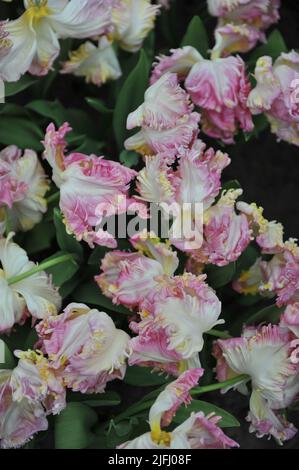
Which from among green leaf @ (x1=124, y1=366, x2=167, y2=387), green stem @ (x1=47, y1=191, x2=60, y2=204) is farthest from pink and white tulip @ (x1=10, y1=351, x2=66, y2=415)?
green stem @ (x1=47, y1=191, x2=60, y2=204)

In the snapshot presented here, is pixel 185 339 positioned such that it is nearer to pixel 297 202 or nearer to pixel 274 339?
pixel 274 339

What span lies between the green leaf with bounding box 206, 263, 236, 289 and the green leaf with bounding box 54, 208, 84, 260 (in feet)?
0.52

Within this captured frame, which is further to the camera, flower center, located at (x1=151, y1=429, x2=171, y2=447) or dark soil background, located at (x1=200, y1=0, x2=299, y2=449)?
dark soil background, located at (x1=200, y1=0, x2=299, y2=449)

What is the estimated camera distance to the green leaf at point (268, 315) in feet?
2.94

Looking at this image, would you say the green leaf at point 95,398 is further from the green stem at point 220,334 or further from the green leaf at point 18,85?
the green leaf at point 18,85

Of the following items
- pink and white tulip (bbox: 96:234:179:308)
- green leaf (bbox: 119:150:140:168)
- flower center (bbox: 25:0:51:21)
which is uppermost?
flower center (bbox: 25:0:51:21)

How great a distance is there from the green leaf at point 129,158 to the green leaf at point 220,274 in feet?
0.52

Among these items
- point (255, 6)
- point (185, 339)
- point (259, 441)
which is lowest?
point (259, 441)

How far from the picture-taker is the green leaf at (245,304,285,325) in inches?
35.3

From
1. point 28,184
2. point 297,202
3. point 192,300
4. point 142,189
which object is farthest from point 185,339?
point 297,202

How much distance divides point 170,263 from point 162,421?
171mm

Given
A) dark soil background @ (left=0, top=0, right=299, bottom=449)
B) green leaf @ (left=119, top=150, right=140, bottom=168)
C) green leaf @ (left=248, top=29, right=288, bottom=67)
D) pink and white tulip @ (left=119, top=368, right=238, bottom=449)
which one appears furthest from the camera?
dark soil background @ (left=0, top=0, right=299, bottom=449)

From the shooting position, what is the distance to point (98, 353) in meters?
0.79

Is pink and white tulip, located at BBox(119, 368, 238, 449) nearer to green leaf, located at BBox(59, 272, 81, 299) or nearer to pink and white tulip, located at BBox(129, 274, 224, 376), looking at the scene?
pink and white tulip, located at BBox(129, 274, 224, 376)
